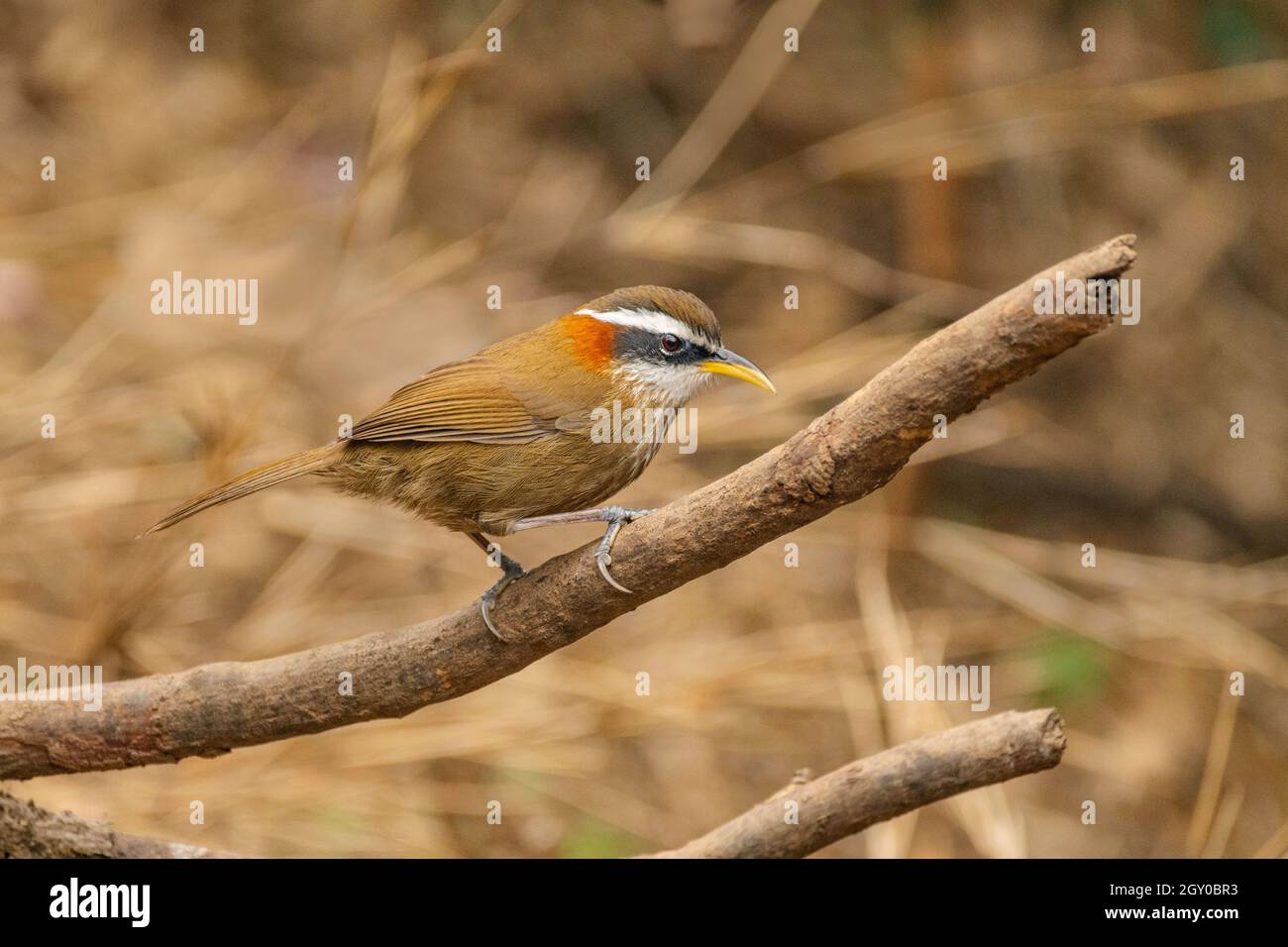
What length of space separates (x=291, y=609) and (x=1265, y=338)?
5797 millimetres

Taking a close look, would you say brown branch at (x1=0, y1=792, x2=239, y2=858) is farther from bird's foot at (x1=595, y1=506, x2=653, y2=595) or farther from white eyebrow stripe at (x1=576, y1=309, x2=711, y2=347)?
white eyebrow stripe at (x1=576, y1=309, x2=711, y2=347)

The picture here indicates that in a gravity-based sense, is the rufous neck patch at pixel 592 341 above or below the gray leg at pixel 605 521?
above

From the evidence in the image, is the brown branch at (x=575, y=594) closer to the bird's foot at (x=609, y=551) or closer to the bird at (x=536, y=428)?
the bird's foot at (x=609, y=551)

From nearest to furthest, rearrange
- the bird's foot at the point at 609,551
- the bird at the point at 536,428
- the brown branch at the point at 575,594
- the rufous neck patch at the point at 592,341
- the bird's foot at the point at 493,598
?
the brown branch at the point at 575,594, the bird's foot at the point at 609,551, the bird's foot at the point at 493,598, the bird at the point at 536,428, the rufous neck patch at the point at 592,341

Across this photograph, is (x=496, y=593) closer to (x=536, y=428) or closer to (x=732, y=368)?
(x=536, y=428)

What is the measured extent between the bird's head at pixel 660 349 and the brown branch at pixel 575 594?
77 cm

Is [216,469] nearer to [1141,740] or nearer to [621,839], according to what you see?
[621,839]

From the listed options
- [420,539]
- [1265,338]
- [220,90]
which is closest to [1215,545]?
[1265,338]

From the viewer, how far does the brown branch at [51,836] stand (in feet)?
11.3

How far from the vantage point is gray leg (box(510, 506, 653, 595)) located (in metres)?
3.05

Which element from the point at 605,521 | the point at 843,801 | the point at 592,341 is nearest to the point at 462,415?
the point at 592,341

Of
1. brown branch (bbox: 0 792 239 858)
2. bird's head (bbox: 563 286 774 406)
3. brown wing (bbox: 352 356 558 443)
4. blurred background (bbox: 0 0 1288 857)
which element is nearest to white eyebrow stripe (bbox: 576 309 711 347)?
bird's head (bbox: 563 286 774 406)

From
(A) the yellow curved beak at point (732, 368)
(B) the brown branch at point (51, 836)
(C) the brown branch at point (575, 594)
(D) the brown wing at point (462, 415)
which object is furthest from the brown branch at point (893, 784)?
(B) the brown branch at point (51, 836)

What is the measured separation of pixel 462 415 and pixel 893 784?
163 centimetres
